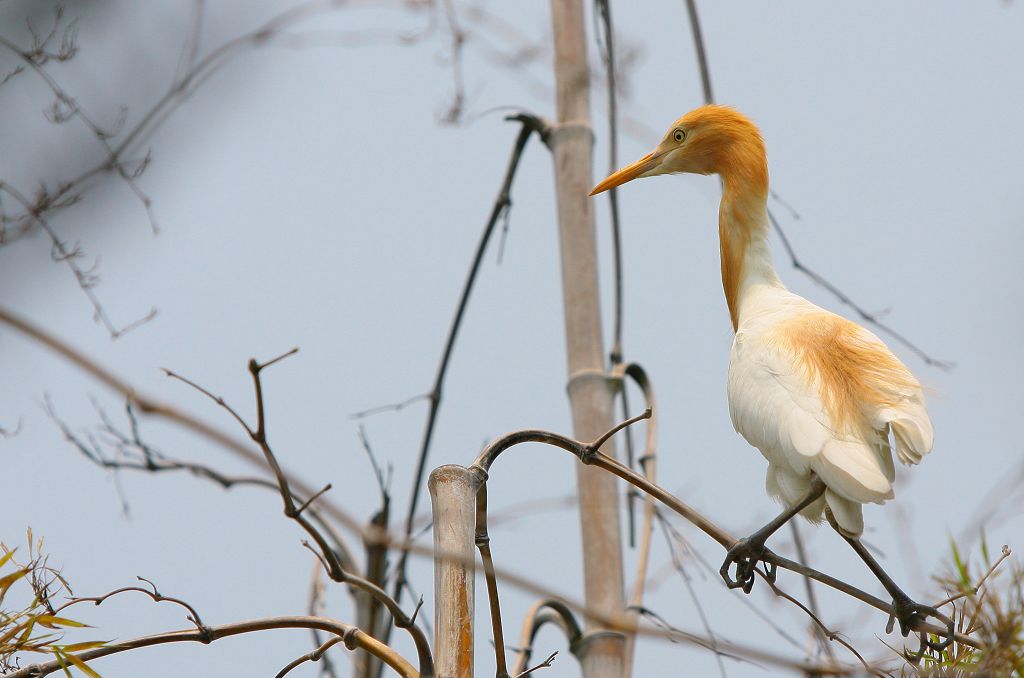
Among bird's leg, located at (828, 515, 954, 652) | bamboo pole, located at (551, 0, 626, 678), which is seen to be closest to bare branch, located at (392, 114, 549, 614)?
bamboo pole, located at (551, 0, 626, 678)

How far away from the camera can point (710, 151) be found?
108 inches

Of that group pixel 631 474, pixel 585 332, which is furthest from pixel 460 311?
pixel 631 474

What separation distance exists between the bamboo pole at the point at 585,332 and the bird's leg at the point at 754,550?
0.26 m

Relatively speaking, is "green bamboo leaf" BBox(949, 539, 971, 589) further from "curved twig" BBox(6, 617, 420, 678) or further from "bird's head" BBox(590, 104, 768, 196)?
"bird's head" BBox(590, 104, 768, 196)

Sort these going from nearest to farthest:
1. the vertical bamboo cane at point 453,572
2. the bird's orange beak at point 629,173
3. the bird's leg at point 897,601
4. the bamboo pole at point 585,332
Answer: the vertical bamboo cane at point 453,572 → the bird's leg at point 897,601 → the bamboo pole at point 585,332 → the bird's orange beak at point 629,173

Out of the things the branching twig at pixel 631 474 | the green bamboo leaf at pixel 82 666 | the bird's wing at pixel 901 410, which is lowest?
the green bamboo leaf at pixel 82 666

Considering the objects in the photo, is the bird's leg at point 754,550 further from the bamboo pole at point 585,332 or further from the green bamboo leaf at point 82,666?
the green bamboo leaf at point 82,666

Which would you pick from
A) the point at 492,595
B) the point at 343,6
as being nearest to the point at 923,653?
the point at 492,595

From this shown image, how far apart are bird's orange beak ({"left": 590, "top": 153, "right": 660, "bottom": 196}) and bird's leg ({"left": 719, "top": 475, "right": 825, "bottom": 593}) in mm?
877

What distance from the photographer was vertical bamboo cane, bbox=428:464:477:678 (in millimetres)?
1059

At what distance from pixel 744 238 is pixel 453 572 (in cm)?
174

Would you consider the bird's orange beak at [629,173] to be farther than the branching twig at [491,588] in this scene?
Yes

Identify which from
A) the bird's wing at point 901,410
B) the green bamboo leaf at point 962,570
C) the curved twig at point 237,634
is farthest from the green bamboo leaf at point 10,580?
the bird's wing at point 901,410

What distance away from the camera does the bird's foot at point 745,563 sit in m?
1.92
